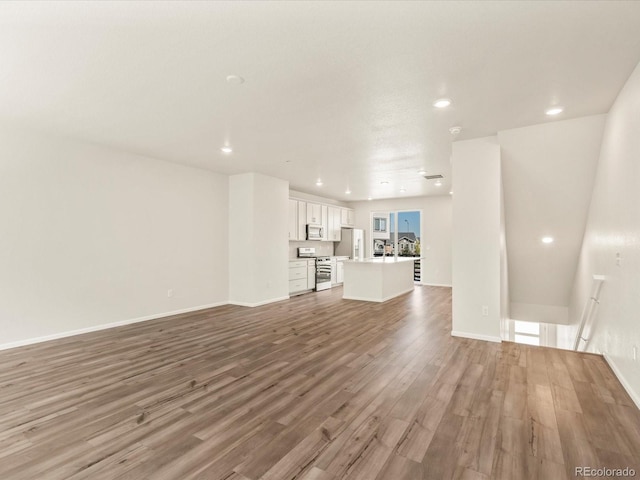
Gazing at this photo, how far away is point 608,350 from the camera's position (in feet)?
11.2

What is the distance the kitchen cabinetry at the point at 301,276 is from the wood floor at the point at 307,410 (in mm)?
3425

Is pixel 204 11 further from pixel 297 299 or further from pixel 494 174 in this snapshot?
pixel 297 299

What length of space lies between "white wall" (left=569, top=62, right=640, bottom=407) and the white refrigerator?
21.4 feet

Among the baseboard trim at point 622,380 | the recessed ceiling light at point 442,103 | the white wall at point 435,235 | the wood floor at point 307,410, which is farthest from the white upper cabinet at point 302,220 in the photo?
the baseboard trim at point 622,380

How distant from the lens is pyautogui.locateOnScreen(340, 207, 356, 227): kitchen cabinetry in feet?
34.2

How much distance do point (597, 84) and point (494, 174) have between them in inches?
58.0

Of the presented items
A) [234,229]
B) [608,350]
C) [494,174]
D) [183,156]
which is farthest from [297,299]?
[608,350]

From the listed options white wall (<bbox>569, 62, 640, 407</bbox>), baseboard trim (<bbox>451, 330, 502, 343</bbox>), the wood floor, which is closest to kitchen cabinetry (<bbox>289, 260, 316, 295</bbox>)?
the wood floor

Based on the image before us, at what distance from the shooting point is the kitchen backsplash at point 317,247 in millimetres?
8688

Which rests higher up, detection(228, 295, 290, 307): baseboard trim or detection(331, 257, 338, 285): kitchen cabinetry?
detection(331, 257, 338, 285): kitchen cabinetry

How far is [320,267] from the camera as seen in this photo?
873 centimetres

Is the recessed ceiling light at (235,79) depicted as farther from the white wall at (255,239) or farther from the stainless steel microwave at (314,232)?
the stainless steel microwave at (314,232)

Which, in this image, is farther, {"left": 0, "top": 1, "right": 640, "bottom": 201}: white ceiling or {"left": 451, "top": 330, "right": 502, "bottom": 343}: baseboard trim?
{"left": 451, "top": 330, "right": 502, "bottom": 343}: baseboard trim
